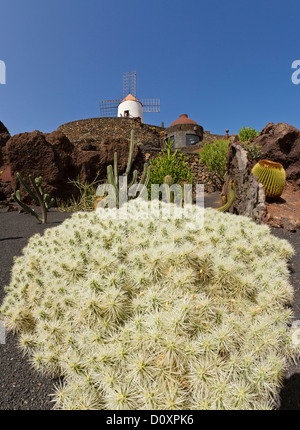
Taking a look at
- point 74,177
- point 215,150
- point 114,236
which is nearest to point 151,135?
point 215,150

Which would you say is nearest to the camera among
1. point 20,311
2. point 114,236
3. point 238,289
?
point 238,289

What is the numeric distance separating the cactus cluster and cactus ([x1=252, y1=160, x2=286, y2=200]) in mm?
5222

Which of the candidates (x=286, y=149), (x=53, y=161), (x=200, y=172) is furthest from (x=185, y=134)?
(x=53, y=161)

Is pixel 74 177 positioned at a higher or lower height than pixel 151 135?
lower

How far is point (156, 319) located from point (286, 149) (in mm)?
10205

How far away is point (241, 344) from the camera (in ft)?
5.45

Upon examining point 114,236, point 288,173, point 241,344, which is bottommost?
point 241,344

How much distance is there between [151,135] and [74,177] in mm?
15167

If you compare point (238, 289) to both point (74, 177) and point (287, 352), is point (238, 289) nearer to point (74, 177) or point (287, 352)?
point (287, 352)

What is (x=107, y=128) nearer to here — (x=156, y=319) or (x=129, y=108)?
(x=129, y=108)

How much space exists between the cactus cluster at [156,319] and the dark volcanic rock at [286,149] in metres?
8.24

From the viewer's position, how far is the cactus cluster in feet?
4.54

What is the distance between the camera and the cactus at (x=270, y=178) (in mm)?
7176

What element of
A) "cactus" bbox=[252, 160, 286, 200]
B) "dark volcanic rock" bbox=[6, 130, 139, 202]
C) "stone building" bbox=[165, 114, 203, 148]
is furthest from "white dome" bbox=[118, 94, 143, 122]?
"cactus" bbox=[252, 160, 286, 200]
